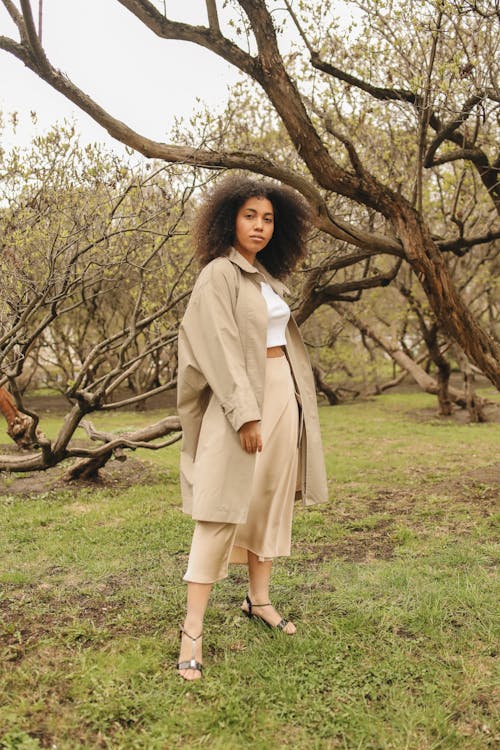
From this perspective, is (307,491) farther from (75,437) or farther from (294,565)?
(75,437)

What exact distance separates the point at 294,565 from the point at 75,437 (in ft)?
29.1

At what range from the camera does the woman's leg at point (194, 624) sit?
9.73 feet

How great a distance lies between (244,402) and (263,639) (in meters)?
1.22

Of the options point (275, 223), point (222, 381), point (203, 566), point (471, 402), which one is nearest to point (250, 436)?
point (222, 381)

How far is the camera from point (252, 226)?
335cm

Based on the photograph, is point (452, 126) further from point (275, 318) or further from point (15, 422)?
point (15, 422)

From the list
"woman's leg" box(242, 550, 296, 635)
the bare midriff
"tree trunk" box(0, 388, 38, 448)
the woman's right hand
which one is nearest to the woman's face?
the bare midriff

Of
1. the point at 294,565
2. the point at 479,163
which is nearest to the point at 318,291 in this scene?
the point at 479,163

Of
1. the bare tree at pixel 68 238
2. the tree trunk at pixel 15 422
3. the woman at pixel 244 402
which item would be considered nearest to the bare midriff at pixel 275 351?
the woman at pixel 244 402

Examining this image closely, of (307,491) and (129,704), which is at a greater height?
(307,491)

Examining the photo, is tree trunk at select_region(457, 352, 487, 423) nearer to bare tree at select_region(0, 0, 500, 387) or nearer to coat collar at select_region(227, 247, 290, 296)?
bare tree at select_region(0, 0, 500, 387)

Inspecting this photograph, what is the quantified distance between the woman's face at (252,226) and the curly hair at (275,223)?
3 centimetres

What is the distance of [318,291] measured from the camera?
308 inches

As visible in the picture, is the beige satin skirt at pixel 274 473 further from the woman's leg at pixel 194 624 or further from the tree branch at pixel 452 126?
the tree branch at pixel 452 126
